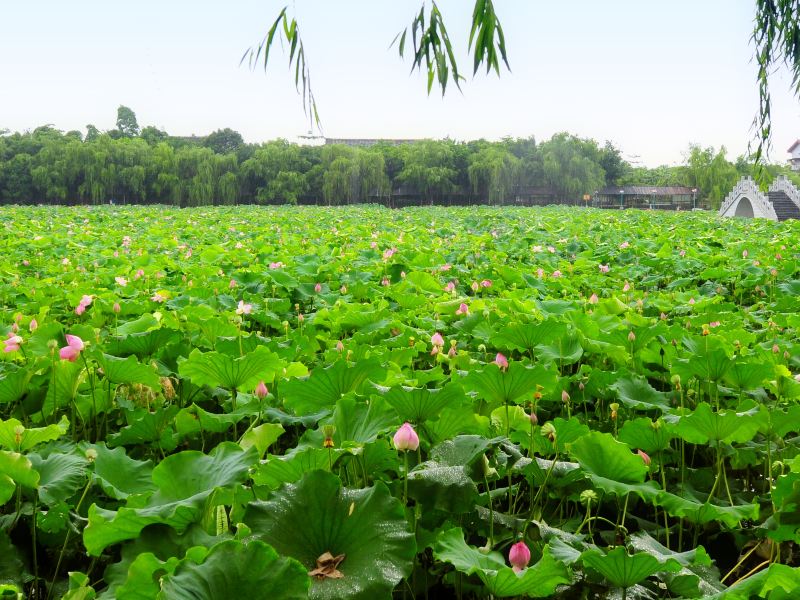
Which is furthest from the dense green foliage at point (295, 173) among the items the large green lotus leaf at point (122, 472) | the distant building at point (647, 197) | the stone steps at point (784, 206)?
the large green lotus leaf at point (122, 472)

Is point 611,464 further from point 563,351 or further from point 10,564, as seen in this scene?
point 10,564

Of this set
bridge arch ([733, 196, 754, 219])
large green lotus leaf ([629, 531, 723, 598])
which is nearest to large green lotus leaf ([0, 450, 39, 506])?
large green lotus leaf ([629, 531, 723, 598])

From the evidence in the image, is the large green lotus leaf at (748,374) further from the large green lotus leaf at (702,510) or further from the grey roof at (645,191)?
the grey roof at (645,191)

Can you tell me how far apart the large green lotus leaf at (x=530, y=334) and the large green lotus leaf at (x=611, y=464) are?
1.91 ft

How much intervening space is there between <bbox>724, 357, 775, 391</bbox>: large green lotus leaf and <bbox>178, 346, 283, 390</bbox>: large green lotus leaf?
0.86m

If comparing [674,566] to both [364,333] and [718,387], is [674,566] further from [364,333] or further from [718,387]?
[364,333]

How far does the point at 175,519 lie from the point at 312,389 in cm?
39

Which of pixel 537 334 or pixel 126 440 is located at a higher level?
pixel 537 334

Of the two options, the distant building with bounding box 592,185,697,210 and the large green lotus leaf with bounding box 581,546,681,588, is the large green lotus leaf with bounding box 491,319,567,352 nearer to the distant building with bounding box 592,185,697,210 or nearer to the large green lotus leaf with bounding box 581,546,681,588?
the large green lotus leaf with bounding box 581,546,681,588

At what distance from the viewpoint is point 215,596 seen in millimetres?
523

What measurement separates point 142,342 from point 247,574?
100 cm

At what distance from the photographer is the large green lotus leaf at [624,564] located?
24.7 inches

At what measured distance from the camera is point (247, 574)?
53 cm

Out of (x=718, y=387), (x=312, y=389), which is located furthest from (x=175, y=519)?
(x=718, y=387)
